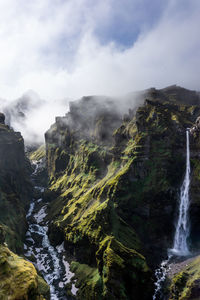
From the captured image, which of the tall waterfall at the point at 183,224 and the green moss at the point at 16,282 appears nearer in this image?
the green moss at the point at 16,282

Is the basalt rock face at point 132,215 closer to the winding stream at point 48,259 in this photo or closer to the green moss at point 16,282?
the winding stream at point 48,259

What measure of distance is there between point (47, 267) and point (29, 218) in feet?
286

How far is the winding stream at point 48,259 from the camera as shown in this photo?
99.1 meters

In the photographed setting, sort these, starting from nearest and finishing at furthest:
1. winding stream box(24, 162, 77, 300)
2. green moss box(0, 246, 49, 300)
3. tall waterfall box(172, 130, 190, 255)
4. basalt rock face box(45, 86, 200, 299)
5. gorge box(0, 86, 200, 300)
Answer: green moss box(0, 246, 49, 300), gorge box(0, 86, 200, 300), basalt rock face box(45, 86, 200, 299), winding stream box(24, 162, 77, 300), tall waterfall box(172, 130, 190, 255)

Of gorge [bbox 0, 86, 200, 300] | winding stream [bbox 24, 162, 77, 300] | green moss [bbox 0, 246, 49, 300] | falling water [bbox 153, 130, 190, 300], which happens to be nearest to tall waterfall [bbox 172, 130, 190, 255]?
falling water [bbox 153, 130, 190, 300]

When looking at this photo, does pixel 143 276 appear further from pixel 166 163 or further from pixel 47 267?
pixel 166 163

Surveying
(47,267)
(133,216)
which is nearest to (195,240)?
(133,216)

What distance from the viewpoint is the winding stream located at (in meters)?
99.1

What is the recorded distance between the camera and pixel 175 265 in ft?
320

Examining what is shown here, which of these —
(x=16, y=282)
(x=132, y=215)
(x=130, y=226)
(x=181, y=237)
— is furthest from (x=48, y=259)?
(x=16, y=282)

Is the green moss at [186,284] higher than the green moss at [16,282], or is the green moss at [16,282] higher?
the green moss at [16,282]

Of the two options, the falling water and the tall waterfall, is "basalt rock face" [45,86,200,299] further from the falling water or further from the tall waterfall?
the tall waterfall

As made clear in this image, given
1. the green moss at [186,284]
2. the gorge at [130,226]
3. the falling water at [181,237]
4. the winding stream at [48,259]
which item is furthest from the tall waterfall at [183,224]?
the winding stream at [48,259]

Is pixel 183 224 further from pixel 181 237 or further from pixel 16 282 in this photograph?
pixel 16 282
